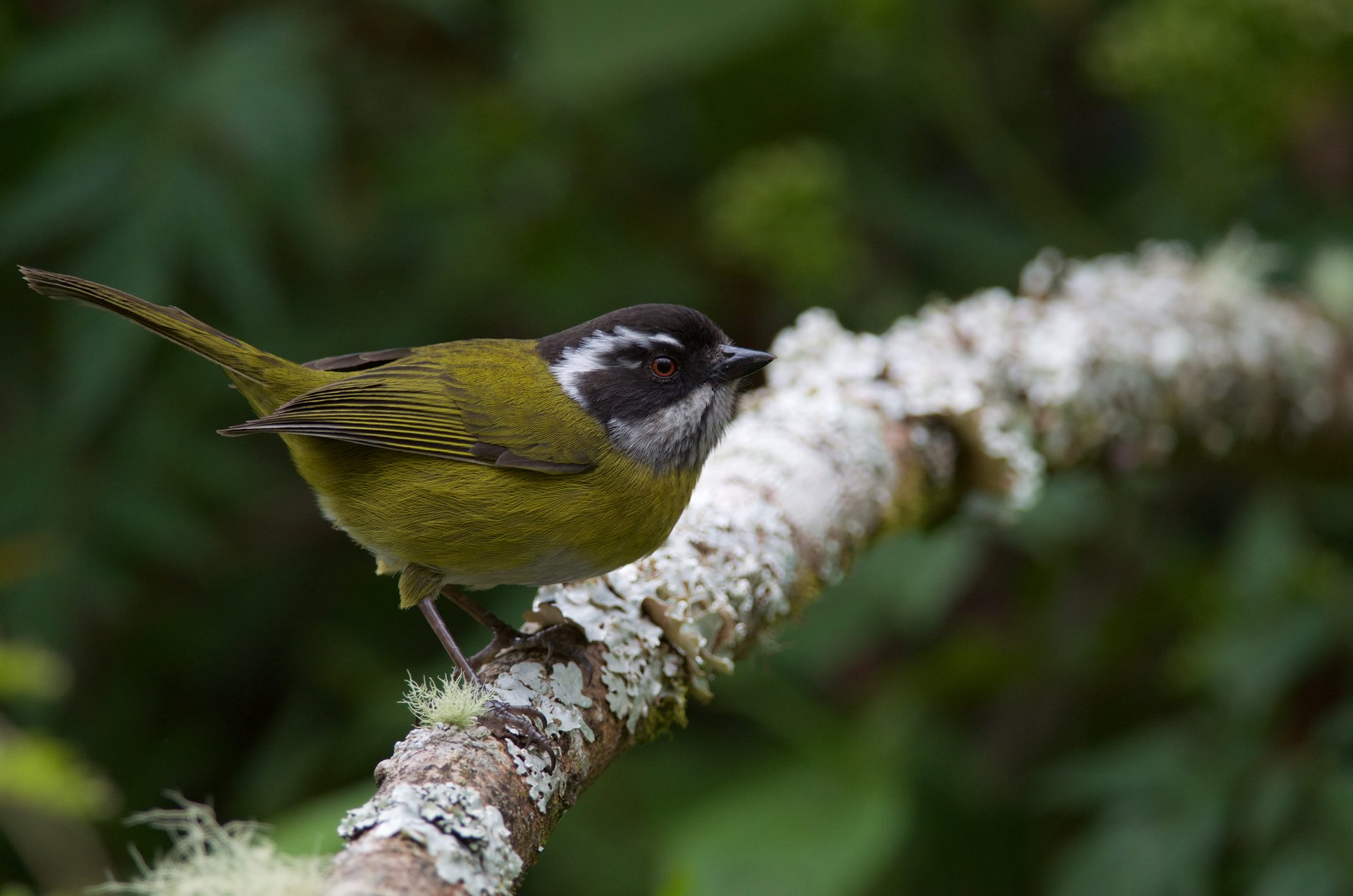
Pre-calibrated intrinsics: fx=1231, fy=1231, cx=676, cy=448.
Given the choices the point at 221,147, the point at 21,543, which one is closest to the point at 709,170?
the point at 221,147

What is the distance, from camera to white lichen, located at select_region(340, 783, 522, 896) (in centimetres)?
148

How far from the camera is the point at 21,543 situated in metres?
3.52

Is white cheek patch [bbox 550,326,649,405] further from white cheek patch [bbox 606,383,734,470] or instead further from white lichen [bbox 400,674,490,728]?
white lichen [bbox 400,674,490,728]

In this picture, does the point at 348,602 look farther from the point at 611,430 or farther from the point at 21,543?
the point at 611,430

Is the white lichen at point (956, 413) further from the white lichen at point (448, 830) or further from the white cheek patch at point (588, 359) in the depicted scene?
the white lichen at point (448, 830)

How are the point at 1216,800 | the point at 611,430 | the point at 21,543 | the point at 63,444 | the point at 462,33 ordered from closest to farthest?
1. the point at 611,430
2. the point at 1216,800
3. the point at 21,543
4. the point at 63,444
5. the point at 462,33

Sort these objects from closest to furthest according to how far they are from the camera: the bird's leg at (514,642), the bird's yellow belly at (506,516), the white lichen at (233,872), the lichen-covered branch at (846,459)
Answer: the white lichen at (233,872)
the lichen-covered branch at (846,459)
the bird's leg at (514,642)
the bird's yellow belly at (506,516)

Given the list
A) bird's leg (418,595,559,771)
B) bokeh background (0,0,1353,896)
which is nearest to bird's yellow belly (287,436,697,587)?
bird's leg (418,595,559,771)

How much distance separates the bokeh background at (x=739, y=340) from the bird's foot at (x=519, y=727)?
4.17 ft

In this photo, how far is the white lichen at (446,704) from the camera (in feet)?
6.06

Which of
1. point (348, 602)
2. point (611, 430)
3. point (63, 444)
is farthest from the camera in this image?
point (348, 602)

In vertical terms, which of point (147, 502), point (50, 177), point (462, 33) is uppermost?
point (462, 33)

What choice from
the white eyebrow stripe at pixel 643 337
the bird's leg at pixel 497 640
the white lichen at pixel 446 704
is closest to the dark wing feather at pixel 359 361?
the white eyebrow stripe at pixel 643 337

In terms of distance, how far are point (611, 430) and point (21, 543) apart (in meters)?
1.84
